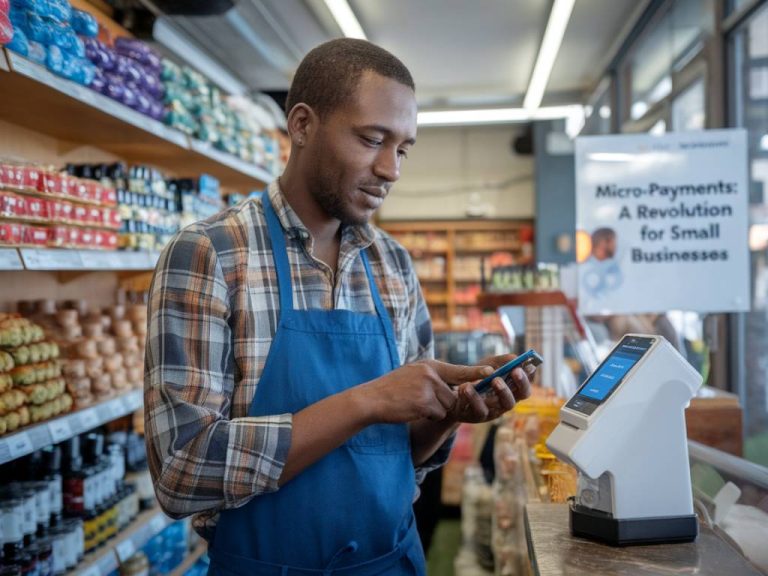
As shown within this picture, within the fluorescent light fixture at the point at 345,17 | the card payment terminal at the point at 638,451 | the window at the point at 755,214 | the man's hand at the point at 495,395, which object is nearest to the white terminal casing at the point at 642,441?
the card payment terminal at the point at 638,451

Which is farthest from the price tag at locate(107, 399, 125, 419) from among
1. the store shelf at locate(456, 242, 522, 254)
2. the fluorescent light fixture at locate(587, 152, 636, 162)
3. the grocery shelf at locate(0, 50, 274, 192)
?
the store shelf at locate(456, 242, 522, 254)

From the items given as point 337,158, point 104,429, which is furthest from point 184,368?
point 104,429

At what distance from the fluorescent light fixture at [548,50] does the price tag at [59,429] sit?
440cm

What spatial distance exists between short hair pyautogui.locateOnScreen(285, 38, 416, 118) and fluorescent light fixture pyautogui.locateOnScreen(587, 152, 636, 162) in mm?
1675

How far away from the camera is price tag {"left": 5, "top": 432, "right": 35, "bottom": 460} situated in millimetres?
1864

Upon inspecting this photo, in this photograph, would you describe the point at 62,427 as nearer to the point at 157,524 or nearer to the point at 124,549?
the point at 124,549

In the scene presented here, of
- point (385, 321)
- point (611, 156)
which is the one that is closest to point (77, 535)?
point (385, 321)

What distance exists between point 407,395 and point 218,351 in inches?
14.1

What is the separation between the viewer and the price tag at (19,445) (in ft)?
6.12

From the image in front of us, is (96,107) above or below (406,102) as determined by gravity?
above

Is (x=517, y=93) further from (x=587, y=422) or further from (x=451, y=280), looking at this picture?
(x=587, y=422)

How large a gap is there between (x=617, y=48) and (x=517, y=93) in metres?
1.91

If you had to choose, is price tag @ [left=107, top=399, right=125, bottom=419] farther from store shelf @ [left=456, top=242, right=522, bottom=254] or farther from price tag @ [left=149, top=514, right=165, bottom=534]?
store shelf @ [left=456, top=242, right=522, bottom=254]

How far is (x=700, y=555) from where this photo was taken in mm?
1183
